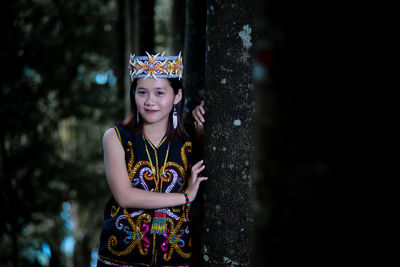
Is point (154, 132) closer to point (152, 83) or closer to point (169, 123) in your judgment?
point (169, 123)

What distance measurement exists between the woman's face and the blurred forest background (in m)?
0.40

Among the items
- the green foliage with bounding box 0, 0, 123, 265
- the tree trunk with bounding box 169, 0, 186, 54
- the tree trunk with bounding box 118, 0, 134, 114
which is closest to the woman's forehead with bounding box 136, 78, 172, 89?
the tree trunk with bounding box 169, 0, 186, 54

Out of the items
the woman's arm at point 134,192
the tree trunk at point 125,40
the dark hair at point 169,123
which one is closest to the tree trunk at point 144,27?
the tree trunk at point 125,40

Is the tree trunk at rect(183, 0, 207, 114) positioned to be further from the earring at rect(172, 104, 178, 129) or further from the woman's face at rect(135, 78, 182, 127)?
the woman's face at rect(135, 78, 182, 127)

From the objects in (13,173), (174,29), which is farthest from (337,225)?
(13,173)

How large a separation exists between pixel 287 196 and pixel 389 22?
16.8 inches

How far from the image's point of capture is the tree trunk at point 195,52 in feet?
10.8

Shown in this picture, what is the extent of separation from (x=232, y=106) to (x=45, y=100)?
517cm

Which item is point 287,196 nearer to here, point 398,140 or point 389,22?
point 398,140

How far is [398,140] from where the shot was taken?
73 cm

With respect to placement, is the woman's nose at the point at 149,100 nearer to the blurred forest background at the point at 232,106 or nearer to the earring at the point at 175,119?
the earring at the point at 175,119

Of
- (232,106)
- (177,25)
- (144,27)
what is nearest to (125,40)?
(144,27)

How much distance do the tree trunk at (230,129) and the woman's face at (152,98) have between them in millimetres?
429

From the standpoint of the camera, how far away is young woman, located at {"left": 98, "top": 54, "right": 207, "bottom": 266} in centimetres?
225
